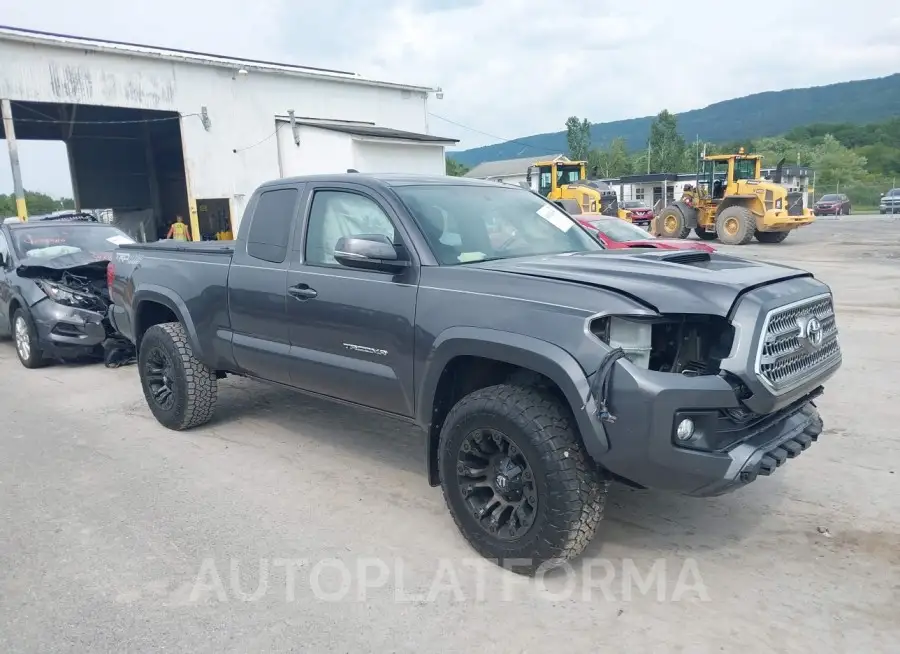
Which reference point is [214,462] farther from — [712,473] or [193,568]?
[712,473]

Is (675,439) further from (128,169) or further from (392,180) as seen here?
(128,169)

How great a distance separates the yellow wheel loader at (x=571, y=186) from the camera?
83.9ft

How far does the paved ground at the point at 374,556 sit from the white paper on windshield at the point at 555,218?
1.81m

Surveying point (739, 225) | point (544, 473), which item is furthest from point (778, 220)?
point (544, 473)

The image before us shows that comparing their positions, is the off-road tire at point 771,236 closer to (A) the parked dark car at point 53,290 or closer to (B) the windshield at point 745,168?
(B) the windshield at point 745,168

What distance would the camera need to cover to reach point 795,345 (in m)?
3.36

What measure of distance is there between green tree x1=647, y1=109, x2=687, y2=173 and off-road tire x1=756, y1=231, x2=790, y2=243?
55.6 metres

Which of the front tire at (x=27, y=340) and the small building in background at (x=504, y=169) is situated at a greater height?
the small building in background at (x=504, y=169)

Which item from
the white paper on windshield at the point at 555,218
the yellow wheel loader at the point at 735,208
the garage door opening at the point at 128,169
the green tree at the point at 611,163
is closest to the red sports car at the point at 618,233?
the white paper on windshield at the point at 555,218

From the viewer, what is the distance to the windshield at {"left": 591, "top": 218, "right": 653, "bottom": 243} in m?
12.7

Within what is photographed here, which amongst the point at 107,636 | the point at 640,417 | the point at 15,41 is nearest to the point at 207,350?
the point at 107,636

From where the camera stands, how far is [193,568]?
367 cm

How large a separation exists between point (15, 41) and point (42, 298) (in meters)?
15.8

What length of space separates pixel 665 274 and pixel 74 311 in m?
7.32
